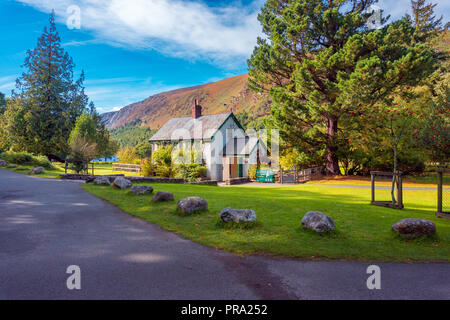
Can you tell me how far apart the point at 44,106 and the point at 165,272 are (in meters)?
39.2

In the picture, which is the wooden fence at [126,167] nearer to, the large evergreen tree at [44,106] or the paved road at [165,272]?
the large evergreen tree at [44,106]

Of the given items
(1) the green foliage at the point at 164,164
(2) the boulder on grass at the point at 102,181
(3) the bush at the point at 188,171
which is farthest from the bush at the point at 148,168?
(2) the boulder on grass at the point at 102,181

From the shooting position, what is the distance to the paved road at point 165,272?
3.68 m

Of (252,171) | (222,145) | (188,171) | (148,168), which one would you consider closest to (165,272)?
(148,168)

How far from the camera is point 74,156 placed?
2278 cm

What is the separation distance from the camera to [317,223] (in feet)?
21.4

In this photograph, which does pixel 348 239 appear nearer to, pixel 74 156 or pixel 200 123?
pixel 74 156

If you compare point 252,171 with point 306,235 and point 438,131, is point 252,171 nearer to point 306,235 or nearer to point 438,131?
point 438,131

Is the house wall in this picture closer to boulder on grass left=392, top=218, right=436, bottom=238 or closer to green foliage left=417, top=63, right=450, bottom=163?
green foliage left=417, top=63, right=450, bottom=163

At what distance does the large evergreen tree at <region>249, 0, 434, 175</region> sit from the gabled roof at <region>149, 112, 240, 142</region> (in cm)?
713

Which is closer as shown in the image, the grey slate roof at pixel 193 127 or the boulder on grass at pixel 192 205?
the boulder on grass at pixel 192 205

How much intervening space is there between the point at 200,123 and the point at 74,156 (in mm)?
16198

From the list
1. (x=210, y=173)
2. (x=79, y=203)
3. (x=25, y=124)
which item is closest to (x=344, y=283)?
(x=79, y=203)

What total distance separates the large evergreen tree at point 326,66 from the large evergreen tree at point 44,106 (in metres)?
26.4
